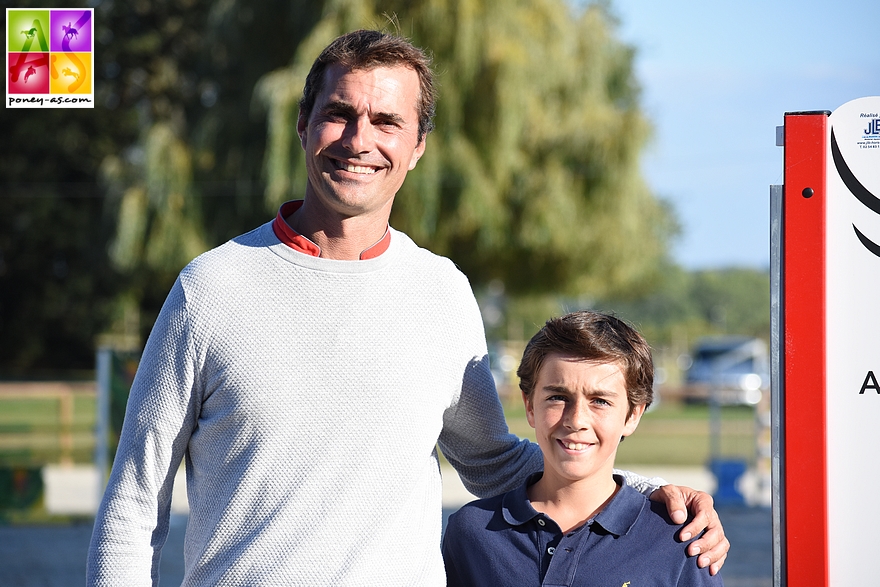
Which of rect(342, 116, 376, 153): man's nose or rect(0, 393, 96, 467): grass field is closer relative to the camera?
rect(342, 116, 376, 153): man's nose

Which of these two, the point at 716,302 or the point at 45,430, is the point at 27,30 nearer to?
the point at 45,430

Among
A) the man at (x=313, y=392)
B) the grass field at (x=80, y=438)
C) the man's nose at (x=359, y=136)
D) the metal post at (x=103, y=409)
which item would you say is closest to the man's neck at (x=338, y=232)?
the man at (x=313, y=392)

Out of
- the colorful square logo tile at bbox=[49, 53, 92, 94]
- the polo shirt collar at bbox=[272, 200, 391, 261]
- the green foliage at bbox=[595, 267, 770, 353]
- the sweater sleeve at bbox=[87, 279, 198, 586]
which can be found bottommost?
the green foliage at bbox=[595, 267, 770, 353]

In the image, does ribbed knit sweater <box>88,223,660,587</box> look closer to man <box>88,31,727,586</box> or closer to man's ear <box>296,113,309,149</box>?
man <box>88,31,727,586</box>

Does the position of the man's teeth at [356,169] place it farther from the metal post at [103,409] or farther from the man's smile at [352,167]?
the metal post at [103,409]

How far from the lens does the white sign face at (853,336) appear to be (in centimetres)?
207

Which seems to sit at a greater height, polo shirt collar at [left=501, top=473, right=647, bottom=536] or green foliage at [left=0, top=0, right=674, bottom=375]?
green foliage at [left=0, top=0, right=674, bottom=375]

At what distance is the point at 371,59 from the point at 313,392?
2.34 ft

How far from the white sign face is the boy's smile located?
1.53 feet

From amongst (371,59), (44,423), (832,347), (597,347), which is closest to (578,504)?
(597,347)

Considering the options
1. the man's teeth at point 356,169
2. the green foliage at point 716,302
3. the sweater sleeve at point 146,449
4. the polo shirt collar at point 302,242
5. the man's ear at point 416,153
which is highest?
the man's ear at point 416,153

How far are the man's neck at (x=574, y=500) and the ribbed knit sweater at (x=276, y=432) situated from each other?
336 mm

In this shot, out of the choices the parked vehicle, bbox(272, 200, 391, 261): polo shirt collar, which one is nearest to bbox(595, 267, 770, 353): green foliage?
the parked vehicle

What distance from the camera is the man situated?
1892 mm
